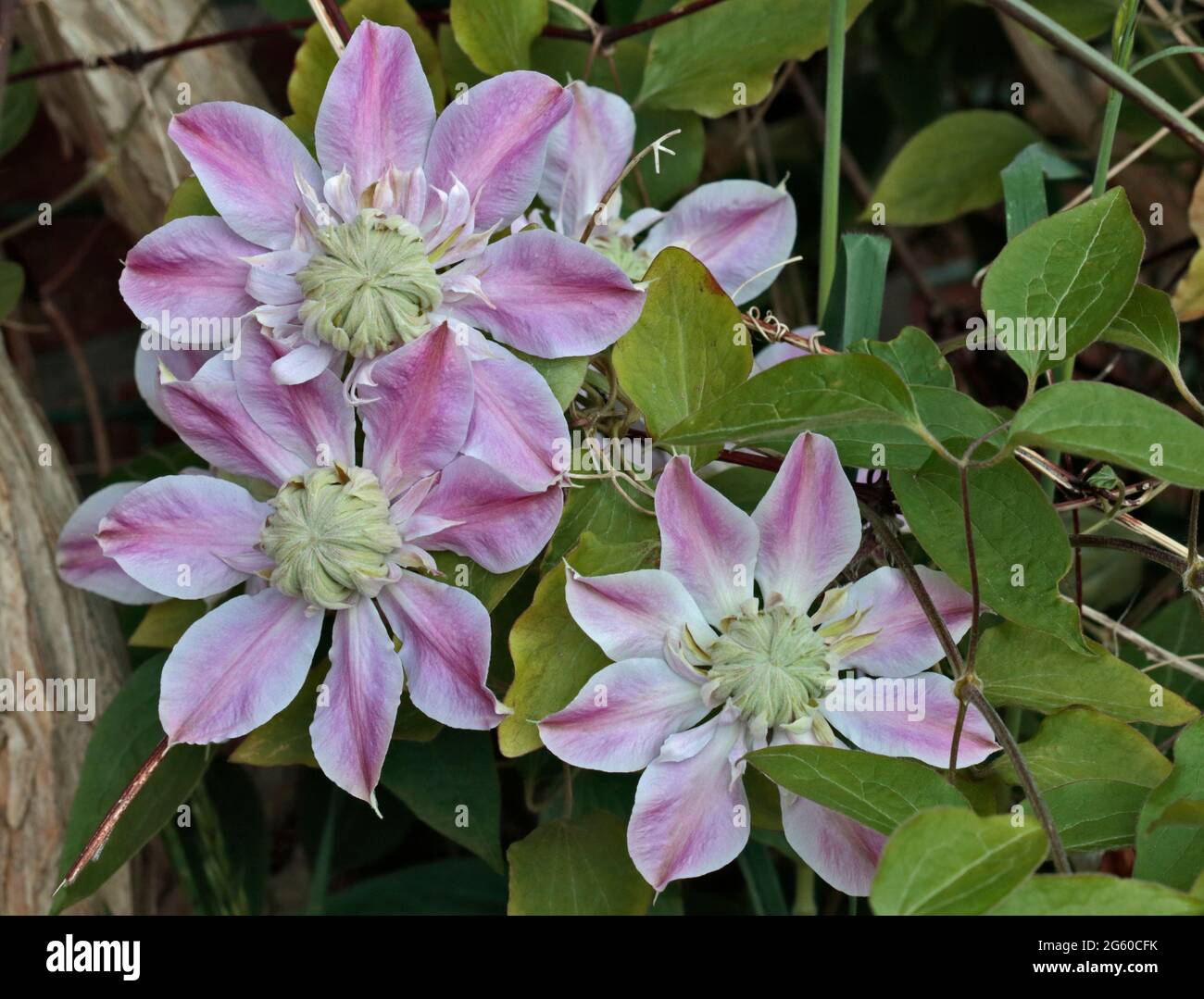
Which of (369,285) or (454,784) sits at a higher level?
(369,285)

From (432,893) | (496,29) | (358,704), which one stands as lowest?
(432,893)

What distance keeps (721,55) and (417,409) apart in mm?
308

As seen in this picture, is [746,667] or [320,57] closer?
[746,667]

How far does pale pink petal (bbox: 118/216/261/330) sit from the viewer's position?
47cm

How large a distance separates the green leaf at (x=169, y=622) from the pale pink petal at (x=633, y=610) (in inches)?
8.8

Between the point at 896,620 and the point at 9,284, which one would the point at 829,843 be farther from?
the point at 9,284

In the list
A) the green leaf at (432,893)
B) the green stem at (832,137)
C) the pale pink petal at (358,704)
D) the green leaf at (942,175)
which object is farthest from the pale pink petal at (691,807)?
the green leaf at (942,175)

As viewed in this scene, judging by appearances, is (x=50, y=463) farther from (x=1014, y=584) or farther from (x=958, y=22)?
(x=958, y=22)

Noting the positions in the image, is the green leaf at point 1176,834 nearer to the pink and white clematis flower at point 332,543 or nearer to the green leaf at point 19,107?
the pink and white clematis flower at point 332,543

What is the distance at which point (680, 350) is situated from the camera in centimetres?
48

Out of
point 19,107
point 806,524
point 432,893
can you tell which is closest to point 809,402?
point 806,524

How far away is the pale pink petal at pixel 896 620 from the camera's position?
1.60 feet

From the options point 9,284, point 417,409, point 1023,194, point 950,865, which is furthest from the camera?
point 9,284
